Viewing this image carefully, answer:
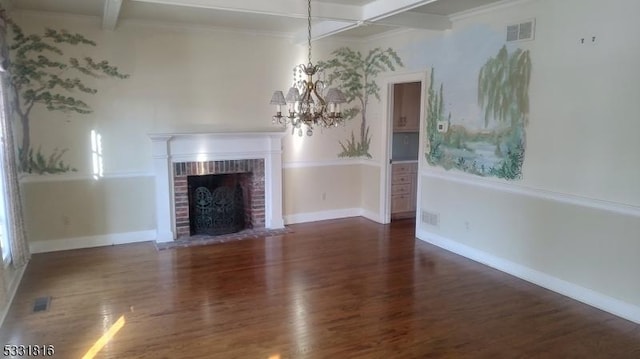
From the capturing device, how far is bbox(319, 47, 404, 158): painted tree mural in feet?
21.6

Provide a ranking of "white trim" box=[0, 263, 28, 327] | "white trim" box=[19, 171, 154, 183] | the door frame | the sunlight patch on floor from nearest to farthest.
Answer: the sunlight patch on floor → "white trim" box=[0, 263, 28, 327] → "white trim" box=[19, 171, 154, 183] → the door frame

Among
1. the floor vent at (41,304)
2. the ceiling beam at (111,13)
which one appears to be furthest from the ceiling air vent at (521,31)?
the floor vent at (41,304)

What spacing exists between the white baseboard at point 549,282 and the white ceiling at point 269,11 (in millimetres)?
2620

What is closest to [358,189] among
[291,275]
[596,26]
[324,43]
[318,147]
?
[318,147]

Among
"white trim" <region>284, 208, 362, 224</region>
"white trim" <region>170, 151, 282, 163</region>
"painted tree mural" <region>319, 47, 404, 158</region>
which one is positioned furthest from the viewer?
"white trim" <region>284, 208, 362, 224</region>

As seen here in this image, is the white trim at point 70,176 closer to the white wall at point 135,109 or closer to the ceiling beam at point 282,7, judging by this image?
the white wall at point 135,109

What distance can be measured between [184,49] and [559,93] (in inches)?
171

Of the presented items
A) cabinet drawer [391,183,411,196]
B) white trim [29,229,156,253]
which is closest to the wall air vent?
cabinet drawer [391,183,411,196]

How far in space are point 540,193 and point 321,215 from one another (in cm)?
341

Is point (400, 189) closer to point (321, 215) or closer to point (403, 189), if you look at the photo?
point (403, 189)

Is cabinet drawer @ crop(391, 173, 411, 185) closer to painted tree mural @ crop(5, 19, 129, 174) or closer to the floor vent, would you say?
painted tree mural @ crop(5, 19, 129, 174)

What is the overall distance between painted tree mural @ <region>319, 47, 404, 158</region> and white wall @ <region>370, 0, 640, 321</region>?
188 cm

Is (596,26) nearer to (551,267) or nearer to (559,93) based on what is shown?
(559,93)

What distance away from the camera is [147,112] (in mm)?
5570
